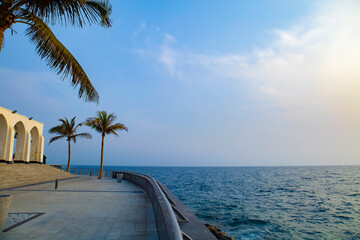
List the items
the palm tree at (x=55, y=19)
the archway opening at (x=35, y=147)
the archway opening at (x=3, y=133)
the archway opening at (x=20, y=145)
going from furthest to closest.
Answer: the archway opening at (x=35, y=147) → the archway opening at (x=20, y=145) → the archway opening at (x=3, y=133) → the palm tree at (x=55, y=19)

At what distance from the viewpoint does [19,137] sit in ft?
77.6

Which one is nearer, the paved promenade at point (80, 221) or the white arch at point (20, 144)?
the paved promenade at point (80, 221)

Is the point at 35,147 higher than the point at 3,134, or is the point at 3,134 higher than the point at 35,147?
the point at 3,134

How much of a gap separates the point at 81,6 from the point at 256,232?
1305 centimetres

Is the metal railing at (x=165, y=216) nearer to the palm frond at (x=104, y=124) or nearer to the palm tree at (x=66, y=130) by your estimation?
the palm frond at (x=104, y=124)

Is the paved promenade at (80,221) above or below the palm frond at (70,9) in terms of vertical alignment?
below

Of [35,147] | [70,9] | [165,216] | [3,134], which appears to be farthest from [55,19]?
[35,147]

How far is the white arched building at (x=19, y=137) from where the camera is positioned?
19.5 meters

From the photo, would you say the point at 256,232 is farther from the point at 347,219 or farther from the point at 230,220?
the point at 347,219

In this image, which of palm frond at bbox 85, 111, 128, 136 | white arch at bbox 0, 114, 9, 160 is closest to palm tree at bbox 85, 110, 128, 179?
palm frond at bbox 85, 111, 128, 136

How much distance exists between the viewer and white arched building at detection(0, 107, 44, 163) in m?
19.5

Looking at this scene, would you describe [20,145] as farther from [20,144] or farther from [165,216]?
[165,216]

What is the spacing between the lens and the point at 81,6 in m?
5.61

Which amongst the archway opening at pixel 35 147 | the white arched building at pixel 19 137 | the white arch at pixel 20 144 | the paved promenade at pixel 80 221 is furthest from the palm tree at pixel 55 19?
the archway opening at pixel 35 147
